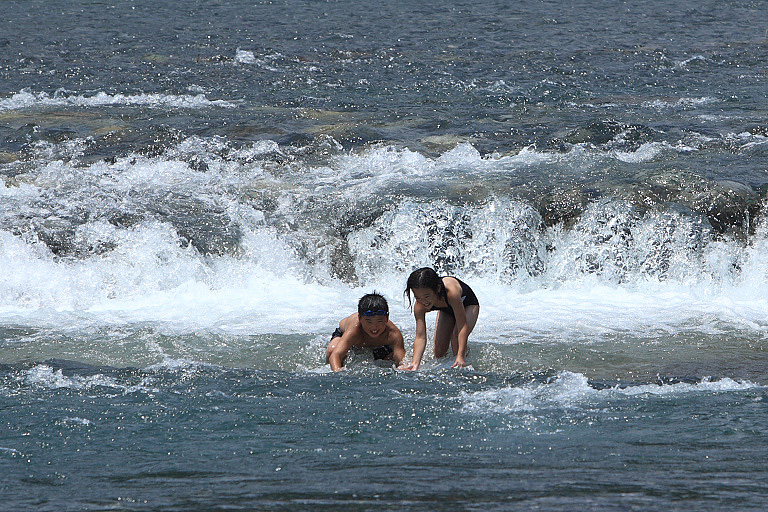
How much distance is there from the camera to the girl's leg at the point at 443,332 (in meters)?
7.47

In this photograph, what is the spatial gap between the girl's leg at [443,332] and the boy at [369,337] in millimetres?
339

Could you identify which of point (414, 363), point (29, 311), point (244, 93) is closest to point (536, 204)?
point (414, 363)

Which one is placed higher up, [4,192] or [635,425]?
[4,192]

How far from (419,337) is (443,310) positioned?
35 cm

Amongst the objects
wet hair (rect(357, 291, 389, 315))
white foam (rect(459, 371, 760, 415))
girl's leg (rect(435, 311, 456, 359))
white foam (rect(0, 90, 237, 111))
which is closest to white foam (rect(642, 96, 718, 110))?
white foam (rect(0, 90, 237, 111))

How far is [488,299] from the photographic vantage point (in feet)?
31.5

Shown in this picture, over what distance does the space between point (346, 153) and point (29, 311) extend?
472 centimetres

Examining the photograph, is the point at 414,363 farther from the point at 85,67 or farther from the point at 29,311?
the point at 85,67

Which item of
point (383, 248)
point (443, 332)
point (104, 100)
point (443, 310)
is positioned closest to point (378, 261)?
point (383, 248)

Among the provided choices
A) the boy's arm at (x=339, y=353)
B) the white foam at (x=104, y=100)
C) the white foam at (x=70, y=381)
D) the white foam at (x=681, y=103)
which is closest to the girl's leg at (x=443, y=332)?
the boy's arm at (x=339, y=353)

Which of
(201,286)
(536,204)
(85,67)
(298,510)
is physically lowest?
→ (298,510)

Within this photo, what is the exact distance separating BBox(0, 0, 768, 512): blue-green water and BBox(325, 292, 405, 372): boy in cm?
15

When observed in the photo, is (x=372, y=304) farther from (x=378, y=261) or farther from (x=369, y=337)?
(x=378, y=261)

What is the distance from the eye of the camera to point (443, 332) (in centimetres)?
755
